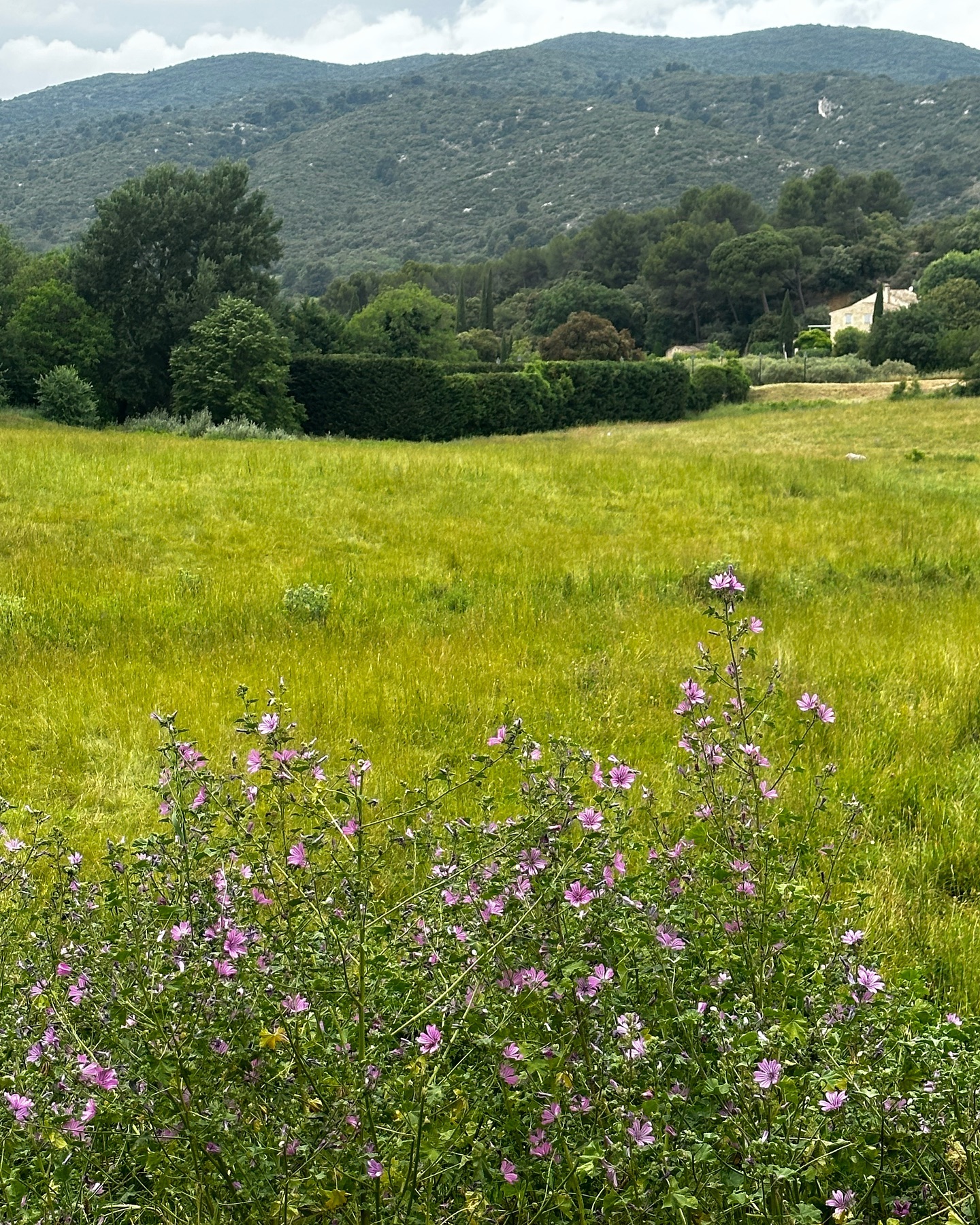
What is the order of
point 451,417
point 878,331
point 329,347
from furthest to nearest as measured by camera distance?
point 878,331 < point 329,347 < point 451,417

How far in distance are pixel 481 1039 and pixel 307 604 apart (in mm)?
6883

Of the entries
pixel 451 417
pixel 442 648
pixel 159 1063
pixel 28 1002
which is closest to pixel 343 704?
pixel 442 648

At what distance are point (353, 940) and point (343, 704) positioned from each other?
373 centimetres

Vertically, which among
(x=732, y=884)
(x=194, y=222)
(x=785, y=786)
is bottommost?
(x=785, y=786)

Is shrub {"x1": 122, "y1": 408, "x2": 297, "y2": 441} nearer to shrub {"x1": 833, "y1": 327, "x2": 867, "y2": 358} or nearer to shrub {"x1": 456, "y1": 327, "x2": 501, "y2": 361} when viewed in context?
shrub {"x1": 456, "y1": 327, "x2": 501, "y2": 361}

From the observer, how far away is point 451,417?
36812 millimetres

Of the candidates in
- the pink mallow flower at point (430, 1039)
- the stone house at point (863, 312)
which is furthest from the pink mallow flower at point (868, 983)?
the stone house at point (863, 312)

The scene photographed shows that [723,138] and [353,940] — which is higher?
[723,138]

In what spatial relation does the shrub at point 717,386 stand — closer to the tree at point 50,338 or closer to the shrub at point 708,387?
the shrub at point 708,387

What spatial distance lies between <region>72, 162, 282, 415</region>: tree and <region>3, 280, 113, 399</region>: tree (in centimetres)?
123

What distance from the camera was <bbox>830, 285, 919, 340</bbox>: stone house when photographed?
75.1 metres

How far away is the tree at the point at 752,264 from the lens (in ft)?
262

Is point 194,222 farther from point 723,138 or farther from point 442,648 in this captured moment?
point 723,138

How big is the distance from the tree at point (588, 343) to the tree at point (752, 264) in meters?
27.1
